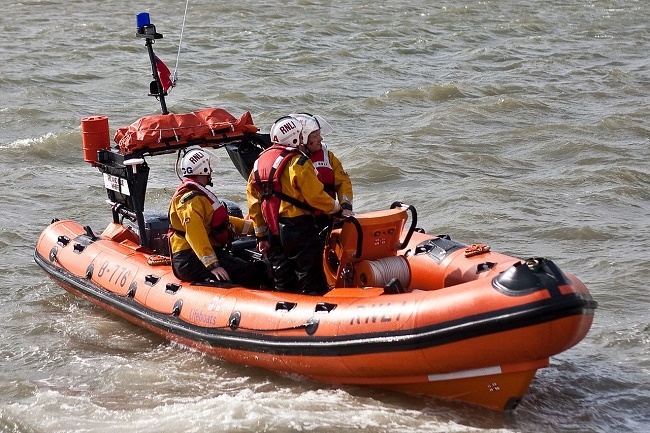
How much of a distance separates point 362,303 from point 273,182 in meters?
0.99

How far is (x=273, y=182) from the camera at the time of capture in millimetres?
6641

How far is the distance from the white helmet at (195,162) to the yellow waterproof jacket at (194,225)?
0.14 metres

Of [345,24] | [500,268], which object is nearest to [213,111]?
[500,268]

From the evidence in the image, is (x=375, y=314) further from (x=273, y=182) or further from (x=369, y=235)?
(x=273, y=182)

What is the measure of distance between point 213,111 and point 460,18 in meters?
14.7

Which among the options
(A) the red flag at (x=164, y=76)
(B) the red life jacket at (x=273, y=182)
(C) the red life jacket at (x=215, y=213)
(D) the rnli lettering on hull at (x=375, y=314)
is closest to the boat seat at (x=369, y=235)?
(B) the red life jacket at (x=273, y=182)

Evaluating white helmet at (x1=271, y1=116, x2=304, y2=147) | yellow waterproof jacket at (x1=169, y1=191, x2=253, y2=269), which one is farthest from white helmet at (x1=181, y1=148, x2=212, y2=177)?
white helmet at (x1=271, y1=116, x2=304, y2=147)

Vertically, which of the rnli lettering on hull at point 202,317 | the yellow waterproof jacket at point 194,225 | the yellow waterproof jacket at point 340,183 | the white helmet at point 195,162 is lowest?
the rnli lettering on hull at point 202,317

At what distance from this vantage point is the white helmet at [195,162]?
6875 millimetres

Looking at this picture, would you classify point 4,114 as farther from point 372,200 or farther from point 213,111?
point 213,111

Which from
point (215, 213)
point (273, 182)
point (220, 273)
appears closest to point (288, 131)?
point (273, 182)

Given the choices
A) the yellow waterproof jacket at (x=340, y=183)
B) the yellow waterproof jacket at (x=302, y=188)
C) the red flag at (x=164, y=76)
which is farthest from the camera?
the red flag at (x=164, y=76)

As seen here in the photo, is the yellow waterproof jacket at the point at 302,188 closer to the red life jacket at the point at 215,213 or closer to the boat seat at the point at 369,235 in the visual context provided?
the boat seat at the point at 369,235

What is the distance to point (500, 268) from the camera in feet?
21.5
